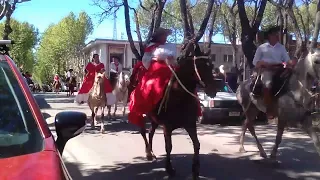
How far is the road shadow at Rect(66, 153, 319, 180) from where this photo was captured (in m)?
7.75

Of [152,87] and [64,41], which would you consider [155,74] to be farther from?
[64,41]

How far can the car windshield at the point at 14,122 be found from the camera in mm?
2984

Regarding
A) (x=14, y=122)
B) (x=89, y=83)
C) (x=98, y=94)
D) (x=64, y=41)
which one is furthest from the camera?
(x=64, y=41)

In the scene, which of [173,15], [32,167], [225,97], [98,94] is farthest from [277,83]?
[173,15]

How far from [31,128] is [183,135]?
1003cm

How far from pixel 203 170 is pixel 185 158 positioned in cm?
122

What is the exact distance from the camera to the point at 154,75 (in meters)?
7.88

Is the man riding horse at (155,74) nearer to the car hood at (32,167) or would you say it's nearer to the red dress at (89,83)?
the car hood at (32,167)

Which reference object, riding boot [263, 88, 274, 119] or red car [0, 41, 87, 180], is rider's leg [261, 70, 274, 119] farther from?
red car [0, 41, 87, 180]

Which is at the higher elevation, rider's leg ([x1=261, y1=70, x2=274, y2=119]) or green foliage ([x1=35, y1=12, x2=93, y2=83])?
green foliage ([x1=35, y1=12, x2=93, y2=83])

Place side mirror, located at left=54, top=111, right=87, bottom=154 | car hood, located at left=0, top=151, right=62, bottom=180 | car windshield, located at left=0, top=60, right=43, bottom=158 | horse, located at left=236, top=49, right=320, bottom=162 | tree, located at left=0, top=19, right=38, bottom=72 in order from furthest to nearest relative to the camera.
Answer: tree, located at left=0, top=19, right=38, bottom=72, horse, located at left=236, top=49, right=320, bottom=162, side mirror, located at left=54, top=111, right=87, bottom=154, car windshield, located at left=0, top=60, right=43, bottom=158, car hood, located at left=0, top=151, right=62, bottom=180

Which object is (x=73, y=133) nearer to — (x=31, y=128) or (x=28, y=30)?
(x=31, y=128)

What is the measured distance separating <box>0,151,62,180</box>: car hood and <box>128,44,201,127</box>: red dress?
4.83 meters

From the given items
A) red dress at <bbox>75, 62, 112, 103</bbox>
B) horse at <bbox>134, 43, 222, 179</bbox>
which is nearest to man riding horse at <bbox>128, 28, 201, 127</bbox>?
horse at <bbox>134, 43, 222, 179</bbox>
